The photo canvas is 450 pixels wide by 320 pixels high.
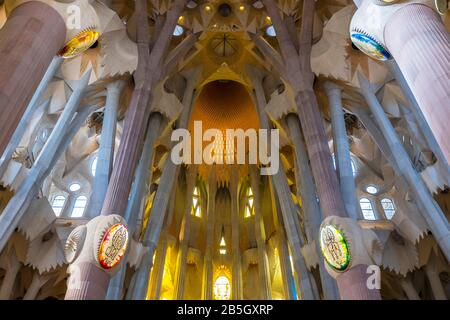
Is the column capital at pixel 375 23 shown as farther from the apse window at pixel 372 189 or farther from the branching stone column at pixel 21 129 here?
the apse window at pixel 372 189

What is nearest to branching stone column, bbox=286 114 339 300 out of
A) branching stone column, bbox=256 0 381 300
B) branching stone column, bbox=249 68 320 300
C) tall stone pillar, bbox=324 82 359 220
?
branching stone column, bbox=249 68 320 300

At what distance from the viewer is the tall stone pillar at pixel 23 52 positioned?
4.89 m

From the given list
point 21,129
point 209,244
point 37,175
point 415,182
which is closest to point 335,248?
point 415,182

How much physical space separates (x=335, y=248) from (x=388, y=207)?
12222 millimetres

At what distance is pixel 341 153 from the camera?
37.7 ft

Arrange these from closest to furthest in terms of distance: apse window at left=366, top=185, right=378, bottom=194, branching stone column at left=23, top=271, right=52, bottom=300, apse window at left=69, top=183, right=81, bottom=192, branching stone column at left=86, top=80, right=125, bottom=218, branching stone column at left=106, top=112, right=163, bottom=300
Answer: branching stone column at left=86, top=80, right=125, bottom=218
branching stone column at left=106, top=112, right=163, bottom=300
branching stone column at left=23, top=271, right=52, bottom=300
apse window at left=69, top=183, right=81, bottom=192
apse window at left=366, top=185, right=378, bottom=194

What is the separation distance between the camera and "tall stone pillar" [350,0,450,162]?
4707 millimetres

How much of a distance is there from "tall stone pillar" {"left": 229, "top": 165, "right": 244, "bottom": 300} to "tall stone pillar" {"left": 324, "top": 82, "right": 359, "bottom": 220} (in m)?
8.99

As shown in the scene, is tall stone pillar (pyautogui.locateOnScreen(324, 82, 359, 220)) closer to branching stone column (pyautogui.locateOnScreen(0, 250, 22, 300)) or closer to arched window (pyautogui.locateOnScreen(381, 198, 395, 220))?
arched window (pyautogui.locateOnScreen(381, 198, 395, 220))

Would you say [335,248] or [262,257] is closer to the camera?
[335,248]

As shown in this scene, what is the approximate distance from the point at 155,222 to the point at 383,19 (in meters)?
10.8

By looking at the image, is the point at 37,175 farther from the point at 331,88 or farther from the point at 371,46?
the point at 331,88
